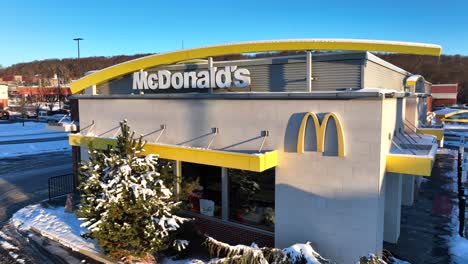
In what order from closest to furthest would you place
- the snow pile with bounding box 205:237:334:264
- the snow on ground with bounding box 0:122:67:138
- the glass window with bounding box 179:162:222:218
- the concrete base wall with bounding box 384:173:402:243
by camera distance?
the snow pile with bounding box 205:237:334:264, the concrete base wall with bounding box 384:173:402:243, the glass window with bounding box 179:162:222:218, the snow on ground with bounding box 0:122:67:138

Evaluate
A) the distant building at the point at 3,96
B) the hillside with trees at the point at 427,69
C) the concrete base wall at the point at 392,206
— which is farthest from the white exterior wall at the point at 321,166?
the hillside with trees at the point at 427,69

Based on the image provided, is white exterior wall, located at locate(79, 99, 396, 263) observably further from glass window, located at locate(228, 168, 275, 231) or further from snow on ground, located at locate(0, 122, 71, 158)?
snow on ground, located at locate(0, 122, 71, 158)

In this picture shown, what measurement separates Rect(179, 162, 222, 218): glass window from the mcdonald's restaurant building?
4 cm

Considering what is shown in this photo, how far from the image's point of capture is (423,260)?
10508 mm

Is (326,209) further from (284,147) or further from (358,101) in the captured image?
(358,101)

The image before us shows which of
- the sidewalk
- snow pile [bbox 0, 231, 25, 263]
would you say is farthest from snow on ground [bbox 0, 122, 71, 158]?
the sidewalk

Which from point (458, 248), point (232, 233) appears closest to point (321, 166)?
point (232, 233)

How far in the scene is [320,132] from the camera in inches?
372

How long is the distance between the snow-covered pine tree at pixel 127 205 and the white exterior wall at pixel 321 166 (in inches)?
84.7

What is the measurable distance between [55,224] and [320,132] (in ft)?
33.9

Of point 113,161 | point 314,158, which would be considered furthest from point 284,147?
point 113,161

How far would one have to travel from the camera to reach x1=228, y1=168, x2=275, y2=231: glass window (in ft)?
35.3

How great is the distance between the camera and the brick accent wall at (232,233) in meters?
10.8

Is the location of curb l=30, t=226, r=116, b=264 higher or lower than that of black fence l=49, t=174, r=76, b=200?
lower
